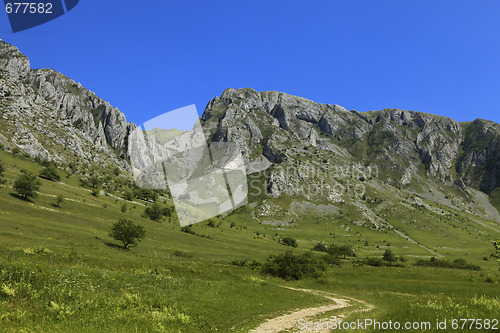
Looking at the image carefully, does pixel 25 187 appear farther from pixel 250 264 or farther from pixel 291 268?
pixel 291 268

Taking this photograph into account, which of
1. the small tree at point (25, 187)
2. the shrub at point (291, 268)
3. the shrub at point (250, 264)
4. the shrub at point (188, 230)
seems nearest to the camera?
the shrub at point (291, 268)

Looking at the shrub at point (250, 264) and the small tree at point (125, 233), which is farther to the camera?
the small tree at point (125, 233)

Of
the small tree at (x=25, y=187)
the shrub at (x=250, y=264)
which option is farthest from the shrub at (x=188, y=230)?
the shrub at (x=250, y=264)

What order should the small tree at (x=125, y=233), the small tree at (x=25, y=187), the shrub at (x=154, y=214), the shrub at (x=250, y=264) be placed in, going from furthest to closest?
the shrub at (x=154, y=214) < the small tree at (x=25, y=187) < the small tree at (x=125, y=233) < the shrub at (x=250, y=264)

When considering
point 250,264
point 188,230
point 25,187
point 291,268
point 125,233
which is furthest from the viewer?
point 188,230

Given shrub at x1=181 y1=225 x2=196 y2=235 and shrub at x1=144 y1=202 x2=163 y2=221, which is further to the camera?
shrub at x1=144 y1=202 x2=163 y2=221

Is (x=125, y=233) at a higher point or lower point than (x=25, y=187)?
lower

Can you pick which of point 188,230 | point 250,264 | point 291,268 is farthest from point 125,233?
point 188,230

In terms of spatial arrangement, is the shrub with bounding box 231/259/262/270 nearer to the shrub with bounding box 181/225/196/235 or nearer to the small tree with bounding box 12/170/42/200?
the shrub with bounding box 181/225/196/235

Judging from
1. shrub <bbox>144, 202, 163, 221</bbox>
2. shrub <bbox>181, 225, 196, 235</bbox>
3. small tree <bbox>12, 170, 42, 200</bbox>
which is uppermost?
small tree <bbox>12, 170, 42, 200</bbox>

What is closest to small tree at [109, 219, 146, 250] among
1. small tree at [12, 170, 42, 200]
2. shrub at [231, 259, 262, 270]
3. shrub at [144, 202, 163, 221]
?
shrub at [231, 259, 262, 270]

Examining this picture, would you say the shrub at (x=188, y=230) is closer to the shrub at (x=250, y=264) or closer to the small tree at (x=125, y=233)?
the small tree at (x=125, y=233)

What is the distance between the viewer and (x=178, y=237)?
100 meters

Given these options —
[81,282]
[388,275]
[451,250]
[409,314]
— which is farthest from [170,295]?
[451,250]
